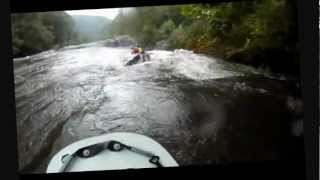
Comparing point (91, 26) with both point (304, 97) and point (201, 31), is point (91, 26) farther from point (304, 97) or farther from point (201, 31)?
point (304, 97)

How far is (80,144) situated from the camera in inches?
142

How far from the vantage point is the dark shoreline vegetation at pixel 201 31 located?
11.8ft

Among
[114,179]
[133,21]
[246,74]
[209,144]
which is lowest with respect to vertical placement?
[114,179]

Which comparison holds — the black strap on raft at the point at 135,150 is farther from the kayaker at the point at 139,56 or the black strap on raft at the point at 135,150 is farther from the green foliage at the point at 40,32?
the green foliage at the point at 40,32

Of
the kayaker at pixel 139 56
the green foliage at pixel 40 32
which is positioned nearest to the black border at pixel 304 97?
the green foliage at pixel 40 32

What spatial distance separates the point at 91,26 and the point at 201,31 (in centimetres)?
71

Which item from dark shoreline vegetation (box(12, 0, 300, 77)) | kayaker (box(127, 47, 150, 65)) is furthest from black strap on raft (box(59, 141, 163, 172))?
dark shoreline vegetation (box(12, 0, 300, 77))

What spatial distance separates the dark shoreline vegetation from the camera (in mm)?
3598

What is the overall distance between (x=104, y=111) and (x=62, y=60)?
425 mm

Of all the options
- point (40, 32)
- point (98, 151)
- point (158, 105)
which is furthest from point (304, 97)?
point (40, 32)

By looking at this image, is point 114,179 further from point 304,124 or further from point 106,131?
point 304,124

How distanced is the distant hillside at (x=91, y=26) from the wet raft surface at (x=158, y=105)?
0.08m

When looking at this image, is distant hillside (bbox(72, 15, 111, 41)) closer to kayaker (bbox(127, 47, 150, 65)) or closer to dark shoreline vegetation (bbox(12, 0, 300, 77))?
dark shoreline vegetation (bbox(12, 0, 300, 77))

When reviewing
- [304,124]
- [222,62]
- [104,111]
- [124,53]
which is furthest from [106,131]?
[304,124]
